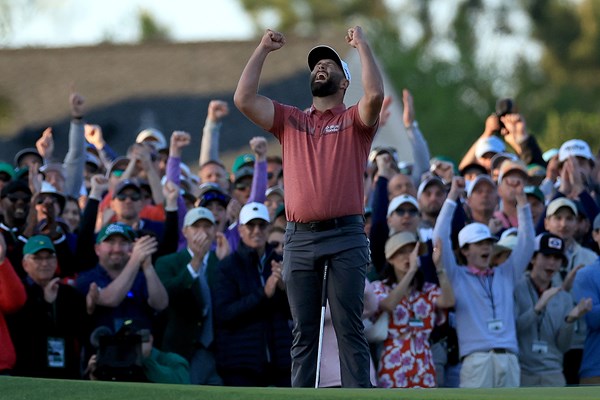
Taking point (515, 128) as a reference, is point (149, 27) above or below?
above

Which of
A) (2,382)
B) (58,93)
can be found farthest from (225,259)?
(58,93)

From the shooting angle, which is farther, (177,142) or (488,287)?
(177,142)

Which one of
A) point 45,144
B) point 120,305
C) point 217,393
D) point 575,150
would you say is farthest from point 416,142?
point 217,393

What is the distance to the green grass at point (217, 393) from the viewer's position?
852 centimetres

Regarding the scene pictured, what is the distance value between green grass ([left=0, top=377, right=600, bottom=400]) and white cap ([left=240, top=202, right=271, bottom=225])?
Answer: 4259mm

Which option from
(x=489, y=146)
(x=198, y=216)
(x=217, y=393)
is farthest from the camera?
(x=489, y=146)

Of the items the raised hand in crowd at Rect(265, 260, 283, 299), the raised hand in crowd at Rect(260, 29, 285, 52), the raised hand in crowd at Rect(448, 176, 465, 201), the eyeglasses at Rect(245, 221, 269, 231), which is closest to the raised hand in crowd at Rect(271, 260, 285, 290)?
the raised hand in crowd at Rect(265, 260, 283, 299)

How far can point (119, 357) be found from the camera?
1211cm

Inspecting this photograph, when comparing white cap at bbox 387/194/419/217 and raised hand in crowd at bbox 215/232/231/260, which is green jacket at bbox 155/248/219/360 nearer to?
raised hand in crowd at bbox 215/232/231/260

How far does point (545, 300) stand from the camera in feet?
45.4

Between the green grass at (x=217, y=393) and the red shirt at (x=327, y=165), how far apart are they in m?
1.75

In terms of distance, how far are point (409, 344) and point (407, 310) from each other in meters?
0.29

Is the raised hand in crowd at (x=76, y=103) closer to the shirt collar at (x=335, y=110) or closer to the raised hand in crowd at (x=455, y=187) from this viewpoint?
the raised hand in crowd at (x=455, y=187)

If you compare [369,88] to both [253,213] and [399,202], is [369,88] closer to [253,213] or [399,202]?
[253,213]
